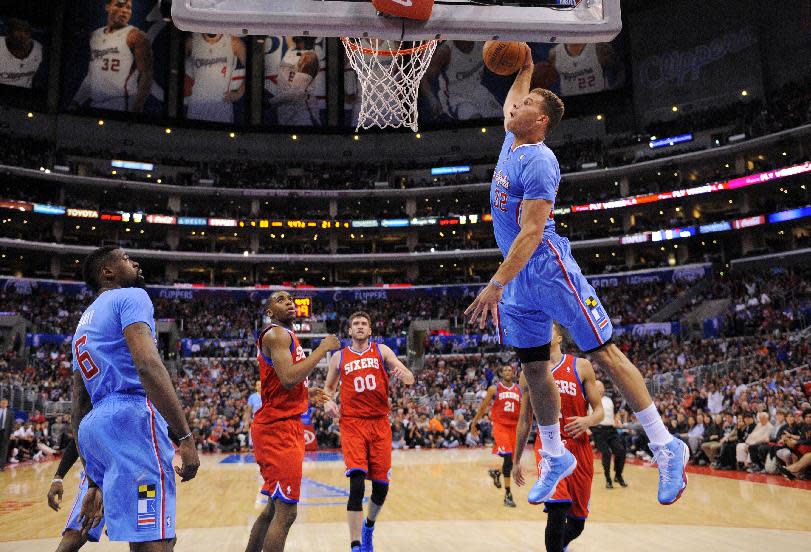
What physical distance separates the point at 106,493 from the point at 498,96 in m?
47.1

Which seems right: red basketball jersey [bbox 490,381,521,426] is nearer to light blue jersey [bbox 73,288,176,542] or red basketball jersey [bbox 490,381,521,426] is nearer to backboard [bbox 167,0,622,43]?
backboard [bbox 167,0,622,43]

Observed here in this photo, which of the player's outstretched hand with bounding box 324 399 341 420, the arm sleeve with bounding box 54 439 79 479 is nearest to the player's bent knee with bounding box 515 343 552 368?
the player's outstretched hand with bounding box 324 399 341 420

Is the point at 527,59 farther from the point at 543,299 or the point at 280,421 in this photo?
the point at 280,421

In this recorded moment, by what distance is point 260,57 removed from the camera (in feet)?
150

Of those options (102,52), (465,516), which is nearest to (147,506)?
(465,516)

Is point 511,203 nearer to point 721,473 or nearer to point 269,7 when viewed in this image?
point 269,7

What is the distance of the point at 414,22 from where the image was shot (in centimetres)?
487

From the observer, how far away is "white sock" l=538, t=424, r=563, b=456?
4.54 metres

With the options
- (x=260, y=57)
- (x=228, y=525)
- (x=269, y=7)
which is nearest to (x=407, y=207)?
(x=260, y=57)

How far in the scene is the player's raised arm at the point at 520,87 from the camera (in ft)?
15.4

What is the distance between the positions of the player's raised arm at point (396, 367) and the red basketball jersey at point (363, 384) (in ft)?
0.23

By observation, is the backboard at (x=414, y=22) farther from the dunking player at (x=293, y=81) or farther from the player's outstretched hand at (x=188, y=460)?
the dunking player at (x=293, y=81)

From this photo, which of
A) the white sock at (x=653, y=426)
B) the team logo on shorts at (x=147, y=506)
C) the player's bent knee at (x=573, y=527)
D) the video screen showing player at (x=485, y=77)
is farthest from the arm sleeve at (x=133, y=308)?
the video screen showing player at (x=485, y=77)

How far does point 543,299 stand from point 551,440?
1094mm
